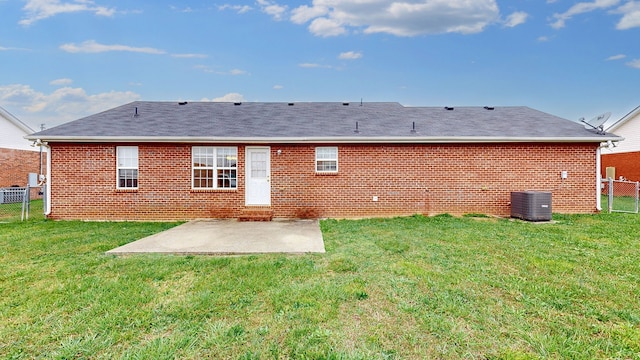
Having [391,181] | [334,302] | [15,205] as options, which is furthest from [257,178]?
[15,205]

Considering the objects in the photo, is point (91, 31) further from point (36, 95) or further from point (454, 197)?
point (454, 197)

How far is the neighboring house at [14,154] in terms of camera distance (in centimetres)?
1759

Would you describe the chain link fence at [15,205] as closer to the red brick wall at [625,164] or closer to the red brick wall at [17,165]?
the red brick wall at [17,165]

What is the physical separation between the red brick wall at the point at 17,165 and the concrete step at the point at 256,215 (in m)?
17.0

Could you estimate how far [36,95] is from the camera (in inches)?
733

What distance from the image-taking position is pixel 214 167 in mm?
10383

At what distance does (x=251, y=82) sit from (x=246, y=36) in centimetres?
385

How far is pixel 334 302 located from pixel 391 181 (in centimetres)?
725

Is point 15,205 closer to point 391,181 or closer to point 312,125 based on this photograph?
point 312,125

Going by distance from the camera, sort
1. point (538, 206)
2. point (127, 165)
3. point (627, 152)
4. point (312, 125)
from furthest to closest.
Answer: point (627, 152)
point (312, 125)
point (127, 165)
point (538, 206)

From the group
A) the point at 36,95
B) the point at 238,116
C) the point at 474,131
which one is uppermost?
the point at 36,95

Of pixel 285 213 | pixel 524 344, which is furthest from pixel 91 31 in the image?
pixel 524 344

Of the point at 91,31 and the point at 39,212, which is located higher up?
the point at 91,31

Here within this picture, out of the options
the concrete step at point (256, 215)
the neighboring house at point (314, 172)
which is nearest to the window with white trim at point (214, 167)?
the neighboring house at point (314, 172)
